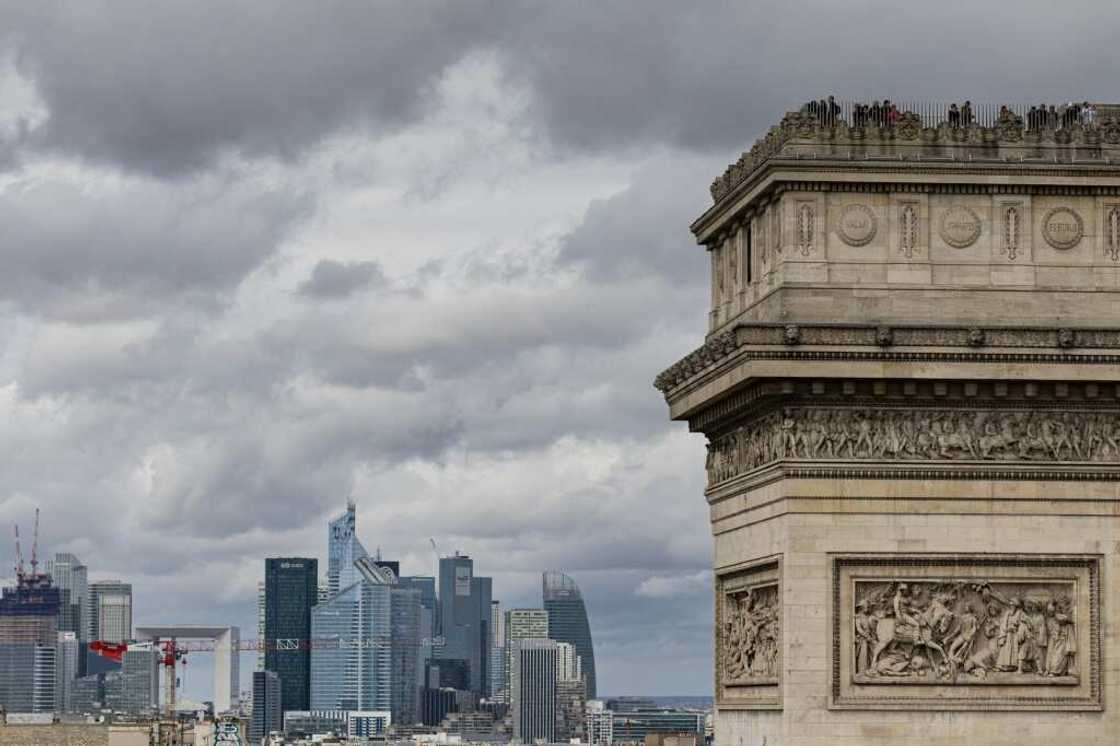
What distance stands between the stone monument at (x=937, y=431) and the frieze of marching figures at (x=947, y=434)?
3 centimetres

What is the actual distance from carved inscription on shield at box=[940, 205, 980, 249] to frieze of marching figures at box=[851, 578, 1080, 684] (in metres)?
5.19

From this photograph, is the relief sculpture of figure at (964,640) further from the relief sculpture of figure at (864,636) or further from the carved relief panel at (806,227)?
the carved relief panel at (806,227)

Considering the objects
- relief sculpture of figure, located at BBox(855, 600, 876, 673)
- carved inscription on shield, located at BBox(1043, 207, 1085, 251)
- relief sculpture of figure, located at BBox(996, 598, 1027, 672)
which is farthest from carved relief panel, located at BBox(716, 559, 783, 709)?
carved inscription on shield, located at BBox(1043, 207, 1085, 251)

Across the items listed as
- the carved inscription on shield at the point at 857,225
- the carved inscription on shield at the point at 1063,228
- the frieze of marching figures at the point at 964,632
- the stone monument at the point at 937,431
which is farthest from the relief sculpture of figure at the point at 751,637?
the carved inscription on shield at the point at 1063,228

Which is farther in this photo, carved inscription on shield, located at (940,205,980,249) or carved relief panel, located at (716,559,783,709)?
carved inscription on shield, located at (940,205,980,249)

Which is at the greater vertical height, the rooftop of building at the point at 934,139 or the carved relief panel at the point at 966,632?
the rooftop of building at the point at 934,139

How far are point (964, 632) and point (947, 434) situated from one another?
301 cm

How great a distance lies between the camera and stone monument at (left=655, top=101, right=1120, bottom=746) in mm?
46844

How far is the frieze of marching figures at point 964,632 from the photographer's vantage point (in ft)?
154

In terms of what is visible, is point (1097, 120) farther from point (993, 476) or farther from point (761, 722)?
point (761, 722)

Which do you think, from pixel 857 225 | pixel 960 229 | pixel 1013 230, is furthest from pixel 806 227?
pixel 1013 230

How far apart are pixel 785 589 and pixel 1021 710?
402 cm

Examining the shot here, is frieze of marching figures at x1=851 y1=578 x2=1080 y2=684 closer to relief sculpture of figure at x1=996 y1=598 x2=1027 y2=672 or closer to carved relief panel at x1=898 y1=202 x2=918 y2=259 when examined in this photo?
relief sculpture of figure at x1=996 y1=598 x2=1027 y2=672

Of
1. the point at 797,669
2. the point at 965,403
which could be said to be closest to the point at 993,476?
the point at 965,403
